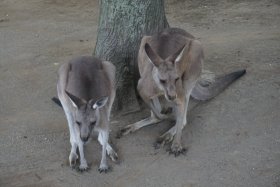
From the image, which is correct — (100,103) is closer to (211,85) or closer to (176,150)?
(176,150)

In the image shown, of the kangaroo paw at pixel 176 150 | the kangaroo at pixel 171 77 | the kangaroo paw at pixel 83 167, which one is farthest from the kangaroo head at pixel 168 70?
the kangaroo paw at pixel 83 167

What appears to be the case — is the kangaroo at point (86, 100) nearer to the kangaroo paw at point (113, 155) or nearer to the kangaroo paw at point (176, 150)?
the kangaroo paw at point (113, 155)

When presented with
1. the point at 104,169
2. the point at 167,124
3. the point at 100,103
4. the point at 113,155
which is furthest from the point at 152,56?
the point at 104,169

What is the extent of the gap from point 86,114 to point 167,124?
52.8 inches

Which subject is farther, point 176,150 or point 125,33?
point 125,33

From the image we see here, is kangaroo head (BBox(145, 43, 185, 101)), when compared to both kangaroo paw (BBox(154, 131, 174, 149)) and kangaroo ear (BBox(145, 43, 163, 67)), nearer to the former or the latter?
kangaroo ear (BBox(145, 43, 163, 67))

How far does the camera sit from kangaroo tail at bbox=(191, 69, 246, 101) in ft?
20.8

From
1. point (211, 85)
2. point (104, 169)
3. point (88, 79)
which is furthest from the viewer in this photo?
point (211, 85)

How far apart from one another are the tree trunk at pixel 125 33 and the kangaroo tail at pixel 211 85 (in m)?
0.74

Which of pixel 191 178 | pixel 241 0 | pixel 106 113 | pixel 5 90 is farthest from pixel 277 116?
pixel 241 0

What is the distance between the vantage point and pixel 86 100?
17.1 feet

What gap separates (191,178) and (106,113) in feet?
3.45

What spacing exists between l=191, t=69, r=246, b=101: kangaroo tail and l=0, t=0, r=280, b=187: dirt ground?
3.2 inches

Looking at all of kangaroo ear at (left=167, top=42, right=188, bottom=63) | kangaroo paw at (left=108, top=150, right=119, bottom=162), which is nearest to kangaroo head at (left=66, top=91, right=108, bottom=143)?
kangaroo paw at (left=108, top=150, right=119, bottom=162)
